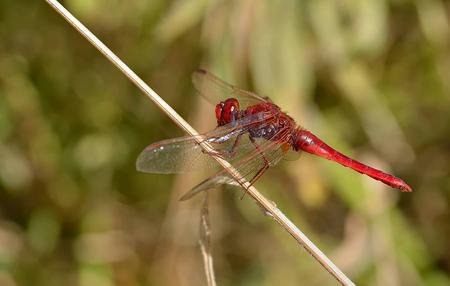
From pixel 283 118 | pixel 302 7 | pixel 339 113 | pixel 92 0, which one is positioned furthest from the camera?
pixel 339 113

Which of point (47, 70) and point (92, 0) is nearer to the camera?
point (92, 0)

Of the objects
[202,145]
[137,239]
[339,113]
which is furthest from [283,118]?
[137,239]

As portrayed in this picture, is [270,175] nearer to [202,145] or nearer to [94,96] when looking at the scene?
[94,96]

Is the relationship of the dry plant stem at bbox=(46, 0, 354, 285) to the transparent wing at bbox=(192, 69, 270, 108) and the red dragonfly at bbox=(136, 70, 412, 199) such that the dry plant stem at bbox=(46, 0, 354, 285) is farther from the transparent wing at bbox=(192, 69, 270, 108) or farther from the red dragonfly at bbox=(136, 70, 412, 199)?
the transparent wing at bbox=(192, 69, 270, 108)

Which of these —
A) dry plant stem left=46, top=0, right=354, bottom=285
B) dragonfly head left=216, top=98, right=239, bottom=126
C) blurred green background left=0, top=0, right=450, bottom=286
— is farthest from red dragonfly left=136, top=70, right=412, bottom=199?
blurred green background left=0, top=0, right=450, bottom=286

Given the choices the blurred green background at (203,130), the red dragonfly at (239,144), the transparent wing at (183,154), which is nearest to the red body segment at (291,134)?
the red dragonfly at (239,144)

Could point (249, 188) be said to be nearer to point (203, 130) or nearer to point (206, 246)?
point (206, 246)
